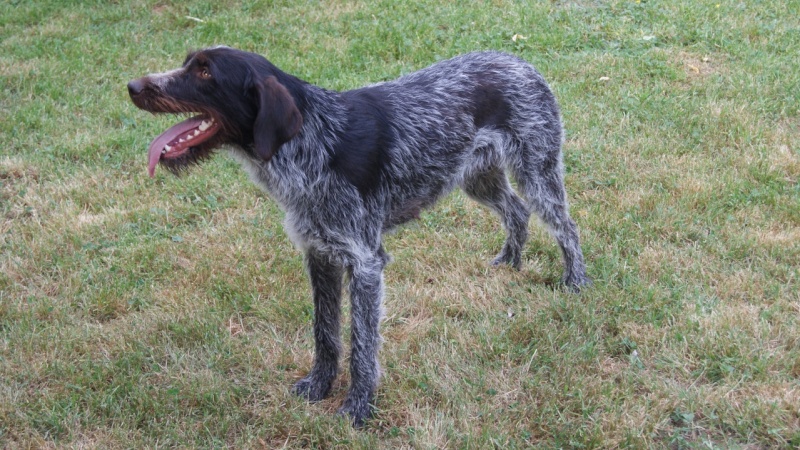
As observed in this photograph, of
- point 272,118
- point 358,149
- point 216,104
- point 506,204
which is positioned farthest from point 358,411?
point 506,204

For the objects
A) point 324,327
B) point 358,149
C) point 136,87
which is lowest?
point 324,327

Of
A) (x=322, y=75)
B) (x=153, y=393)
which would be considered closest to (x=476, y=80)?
(x=153, y=393)

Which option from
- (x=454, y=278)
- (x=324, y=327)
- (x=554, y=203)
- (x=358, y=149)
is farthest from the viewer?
(x=454, y=278)

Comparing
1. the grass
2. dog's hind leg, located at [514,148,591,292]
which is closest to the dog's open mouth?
the grass

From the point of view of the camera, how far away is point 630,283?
497 centimetres

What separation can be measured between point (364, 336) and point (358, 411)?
393mm

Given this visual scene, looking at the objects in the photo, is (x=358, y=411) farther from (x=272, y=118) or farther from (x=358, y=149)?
(x=272, y=118)

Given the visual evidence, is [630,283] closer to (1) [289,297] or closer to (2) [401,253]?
(2) [401,253]

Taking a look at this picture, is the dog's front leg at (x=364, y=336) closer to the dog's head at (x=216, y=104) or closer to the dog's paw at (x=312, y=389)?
the dog's paw at (x=312, y=389)

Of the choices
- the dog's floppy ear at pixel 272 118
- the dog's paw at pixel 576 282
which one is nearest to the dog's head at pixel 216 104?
the dog's floppy ear at pixel 272 118

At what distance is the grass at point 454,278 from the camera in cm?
398

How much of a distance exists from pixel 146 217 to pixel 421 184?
8.52 ft

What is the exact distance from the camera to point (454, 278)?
5.22m

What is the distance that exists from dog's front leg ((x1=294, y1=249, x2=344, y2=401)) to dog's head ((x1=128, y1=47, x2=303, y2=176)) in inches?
33.0
